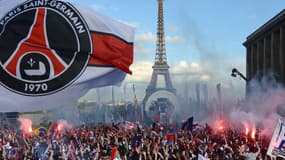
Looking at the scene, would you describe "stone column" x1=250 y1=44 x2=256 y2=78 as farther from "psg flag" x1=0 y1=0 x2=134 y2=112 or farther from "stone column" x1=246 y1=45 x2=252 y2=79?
"psg flag" x1=0 y1=0 x2=134 y2=112

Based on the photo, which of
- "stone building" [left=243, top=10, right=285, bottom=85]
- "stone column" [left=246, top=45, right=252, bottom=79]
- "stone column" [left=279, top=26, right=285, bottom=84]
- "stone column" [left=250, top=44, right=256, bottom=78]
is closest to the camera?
"stone column" [left=279, top=26, right=285, bottom=84]

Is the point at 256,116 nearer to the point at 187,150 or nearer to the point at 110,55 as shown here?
the point at 187,150

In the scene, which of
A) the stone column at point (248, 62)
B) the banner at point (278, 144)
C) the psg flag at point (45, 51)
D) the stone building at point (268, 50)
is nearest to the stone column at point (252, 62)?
the stone building at point (268, 50)

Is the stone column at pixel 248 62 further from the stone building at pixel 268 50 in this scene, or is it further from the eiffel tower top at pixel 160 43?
the eiffel tower top at pixel 160 43

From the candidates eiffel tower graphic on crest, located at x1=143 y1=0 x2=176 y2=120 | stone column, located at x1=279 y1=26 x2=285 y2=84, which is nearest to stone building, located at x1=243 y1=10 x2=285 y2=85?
stone column, located at x1=279 y1=26 x2=285 y2=84

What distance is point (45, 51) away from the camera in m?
6.00

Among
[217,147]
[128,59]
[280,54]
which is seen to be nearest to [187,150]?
[217,147]

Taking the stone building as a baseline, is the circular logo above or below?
below

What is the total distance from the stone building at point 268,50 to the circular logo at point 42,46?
4567cm

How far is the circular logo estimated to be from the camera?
5.72 metres

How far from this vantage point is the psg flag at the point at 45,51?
18.8 feet

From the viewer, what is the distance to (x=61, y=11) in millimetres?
5820

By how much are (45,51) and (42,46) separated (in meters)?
0.07

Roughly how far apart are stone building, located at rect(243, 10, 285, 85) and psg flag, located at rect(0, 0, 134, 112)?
45.5m
